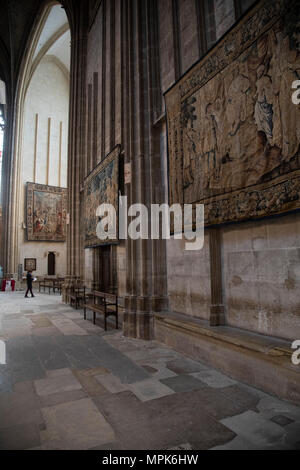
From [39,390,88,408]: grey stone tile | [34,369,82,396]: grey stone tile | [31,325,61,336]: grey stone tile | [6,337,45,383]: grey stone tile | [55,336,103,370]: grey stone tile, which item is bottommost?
[31,325,61,336]: grey stone tile

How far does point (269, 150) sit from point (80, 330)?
486 cm

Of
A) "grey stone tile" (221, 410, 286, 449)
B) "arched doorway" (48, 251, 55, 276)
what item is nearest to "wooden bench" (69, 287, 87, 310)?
"grey stone tile" (221, 410, 286, 449)

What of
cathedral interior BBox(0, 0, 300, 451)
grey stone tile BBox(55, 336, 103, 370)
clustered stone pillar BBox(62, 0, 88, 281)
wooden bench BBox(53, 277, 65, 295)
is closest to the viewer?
cathedral interior BBox(0, 0, 300, 451)

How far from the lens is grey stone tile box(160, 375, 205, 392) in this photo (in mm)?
3061

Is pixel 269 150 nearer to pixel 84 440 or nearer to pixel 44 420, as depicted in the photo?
pixel 84 440

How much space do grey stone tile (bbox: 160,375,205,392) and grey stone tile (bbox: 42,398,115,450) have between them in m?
0.87

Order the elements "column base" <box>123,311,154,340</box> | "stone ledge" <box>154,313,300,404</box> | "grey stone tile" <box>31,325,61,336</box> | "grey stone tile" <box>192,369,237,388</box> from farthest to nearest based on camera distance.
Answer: "grey stone tile" <box>31,325,61,336</box> → "column base" <box>123,311,154,340</box> → "grey stone tile" <box>192,369,237,388</box> → "stone ledge" <box>154,313,300,404</box>

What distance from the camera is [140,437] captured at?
2.15 m

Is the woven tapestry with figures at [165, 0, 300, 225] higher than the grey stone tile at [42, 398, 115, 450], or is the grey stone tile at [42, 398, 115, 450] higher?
the woven tapestry with figures at [165, 0, 300, 225]

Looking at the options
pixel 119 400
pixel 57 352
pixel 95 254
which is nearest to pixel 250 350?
pixel 119 400

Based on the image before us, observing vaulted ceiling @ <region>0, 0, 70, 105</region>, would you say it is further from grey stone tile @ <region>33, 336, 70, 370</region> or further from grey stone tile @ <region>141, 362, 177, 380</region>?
grey stone tile @ <region>141, 362, 177, 380</region>

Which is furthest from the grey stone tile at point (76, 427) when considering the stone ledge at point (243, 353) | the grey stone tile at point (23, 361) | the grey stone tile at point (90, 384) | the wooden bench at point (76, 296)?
the wooden bench at point (76, 296)

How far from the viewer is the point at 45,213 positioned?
20.0 meters

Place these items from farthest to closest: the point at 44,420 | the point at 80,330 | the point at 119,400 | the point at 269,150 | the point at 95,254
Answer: the point at 95,254, the point at 80,330, the point at 269,150, the point at 119,400, the point at 44,420
